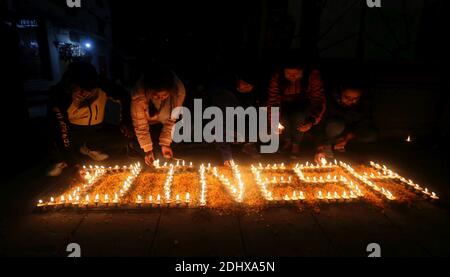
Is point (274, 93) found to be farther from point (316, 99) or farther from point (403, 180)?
point (403, 180)

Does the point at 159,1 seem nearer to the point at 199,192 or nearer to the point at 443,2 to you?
the point at 443,2

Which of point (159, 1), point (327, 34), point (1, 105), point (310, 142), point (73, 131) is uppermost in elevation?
point (159, 1)

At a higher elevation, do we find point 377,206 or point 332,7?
point 332,7

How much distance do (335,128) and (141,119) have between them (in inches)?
131

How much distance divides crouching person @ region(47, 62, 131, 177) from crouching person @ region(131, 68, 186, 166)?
438 mm

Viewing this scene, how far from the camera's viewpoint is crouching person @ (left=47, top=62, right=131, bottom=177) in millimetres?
4137

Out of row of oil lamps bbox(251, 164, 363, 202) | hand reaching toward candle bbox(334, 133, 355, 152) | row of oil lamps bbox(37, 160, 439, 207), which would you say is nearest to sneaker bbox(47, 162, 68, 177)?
row of oil lamps bbox(37, 160, 439, 207)

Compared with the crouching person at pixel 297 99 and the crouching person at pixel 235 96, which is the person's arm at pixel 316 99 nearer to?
the crouching person at pixel 297 99

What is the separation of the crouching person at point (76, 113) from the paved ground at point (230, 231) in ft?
2.87

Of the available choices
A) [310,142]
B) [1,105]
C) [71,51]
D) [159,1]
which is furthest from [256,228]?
[71,51]

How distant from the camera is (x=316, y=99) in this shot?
5.30m

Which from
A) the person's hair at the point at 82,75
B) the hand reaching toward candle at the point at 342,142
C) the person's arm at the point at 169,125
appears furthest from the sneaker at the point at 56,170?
the hand reaching toward candle at the point at 342,142
